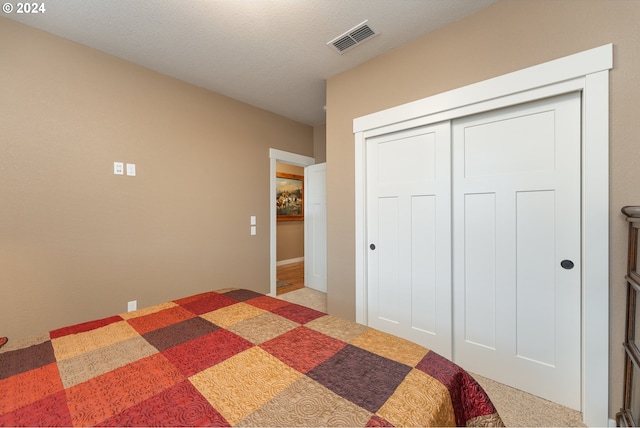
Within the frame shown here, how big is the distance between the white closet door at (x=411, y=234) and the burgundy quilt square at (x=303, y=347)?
1.27 metres

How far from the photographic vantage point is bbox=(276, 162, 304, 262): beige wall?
569 centimetres

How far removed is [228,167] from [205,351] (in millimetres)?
2470

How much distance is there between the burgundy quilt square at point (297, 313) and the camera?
1.35 meters

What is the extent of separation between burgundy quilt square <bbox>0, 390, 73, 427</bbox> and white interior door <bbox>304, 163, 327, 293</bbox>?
125 inches

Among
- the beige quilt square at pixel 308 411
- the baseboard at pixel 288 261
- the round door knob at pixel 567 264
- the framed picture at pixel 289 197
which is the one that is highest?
the framed picture at pixel 289 197

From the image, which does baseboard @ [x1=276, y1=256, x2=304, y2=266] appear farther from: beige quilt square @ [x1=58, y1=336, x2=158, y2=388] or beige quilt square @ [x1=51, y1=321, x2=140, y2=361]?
beige quilt square @ [x1=58, y1=336, x2=158, y2=388]

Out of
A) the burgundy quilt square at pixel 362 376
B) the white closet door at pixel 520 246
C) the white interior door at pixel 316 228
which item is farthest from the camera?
the white interior door at pixel 316 228

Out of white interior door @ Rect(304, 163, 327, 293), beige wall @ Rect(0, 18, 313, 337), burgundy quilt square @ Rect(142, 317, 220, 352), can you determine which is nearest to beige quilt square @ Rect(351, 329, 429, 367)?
burgundy quilt square @ Rect(142, 317, 220, 352)

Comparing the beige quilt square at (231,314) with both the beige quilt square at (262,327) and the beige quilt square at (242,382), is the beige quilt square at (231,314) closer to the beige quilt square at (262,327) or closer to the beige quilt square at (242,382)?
the beige quilt square at (262,327)

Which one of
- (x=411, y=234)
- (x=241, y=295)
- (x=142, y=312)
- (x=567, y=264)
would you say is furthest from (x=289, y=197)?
(x=567, y=264)

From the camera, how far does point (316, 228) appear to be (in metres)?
4.04

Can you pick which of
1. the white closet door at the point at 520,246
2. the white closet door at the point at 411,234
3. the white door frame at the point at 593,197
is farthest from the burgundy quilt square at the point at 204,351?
the white door frame at the point at 593,197

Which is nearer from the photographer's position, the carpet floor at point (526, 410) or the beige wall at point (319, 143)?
the carpet floor at point (526, 410)

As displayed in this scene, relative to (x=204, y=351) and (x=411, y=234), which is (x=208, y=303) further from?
(x=411, y=234)
